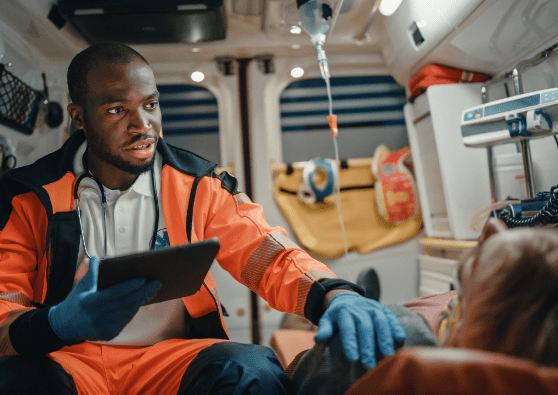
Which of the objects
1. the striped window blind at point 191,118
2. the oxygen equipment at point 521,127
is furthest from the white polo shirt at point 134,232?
the oxygen equipment at point 521,127

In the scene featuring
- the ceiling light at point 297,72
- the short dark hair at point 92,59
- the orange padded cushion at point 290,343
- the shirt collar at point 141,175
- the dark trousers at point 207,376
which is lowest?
the orange padded cushion at point 290,343

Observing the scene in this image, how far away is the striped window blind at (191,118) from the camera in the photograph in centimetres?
252

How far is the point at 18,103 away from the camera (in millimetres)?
1881

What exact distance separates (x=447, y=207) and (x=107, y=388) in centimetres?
179

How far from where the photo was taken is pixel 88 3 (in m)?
1.84

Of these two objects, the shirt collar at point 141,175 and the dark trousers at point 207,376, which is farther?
the shirt collar at point 141,175

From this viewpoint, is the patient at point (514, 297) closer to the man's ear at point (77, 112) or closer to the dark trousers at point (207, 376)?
the dark trousers at point (207, 376)

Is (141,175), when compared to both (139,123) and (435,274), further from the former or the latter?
(435,274)

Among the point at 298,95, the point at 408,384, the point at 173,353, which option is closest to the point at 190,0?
the point at 298,95

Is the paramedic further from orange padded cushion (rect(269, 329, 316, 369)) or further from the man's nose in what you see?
orange padded cushion (rect(269, 329, 316, 369))

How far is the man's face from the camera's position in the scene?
51.2 inches

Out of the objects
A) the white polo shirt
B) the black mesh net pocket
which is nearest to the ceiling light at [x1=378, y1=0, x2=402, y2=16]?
the white polo shirt

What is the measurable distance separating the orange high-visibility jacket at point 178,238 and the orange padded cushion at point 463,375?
0.66 metres

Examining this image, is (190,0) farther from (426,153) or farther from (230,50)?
(426,153)
